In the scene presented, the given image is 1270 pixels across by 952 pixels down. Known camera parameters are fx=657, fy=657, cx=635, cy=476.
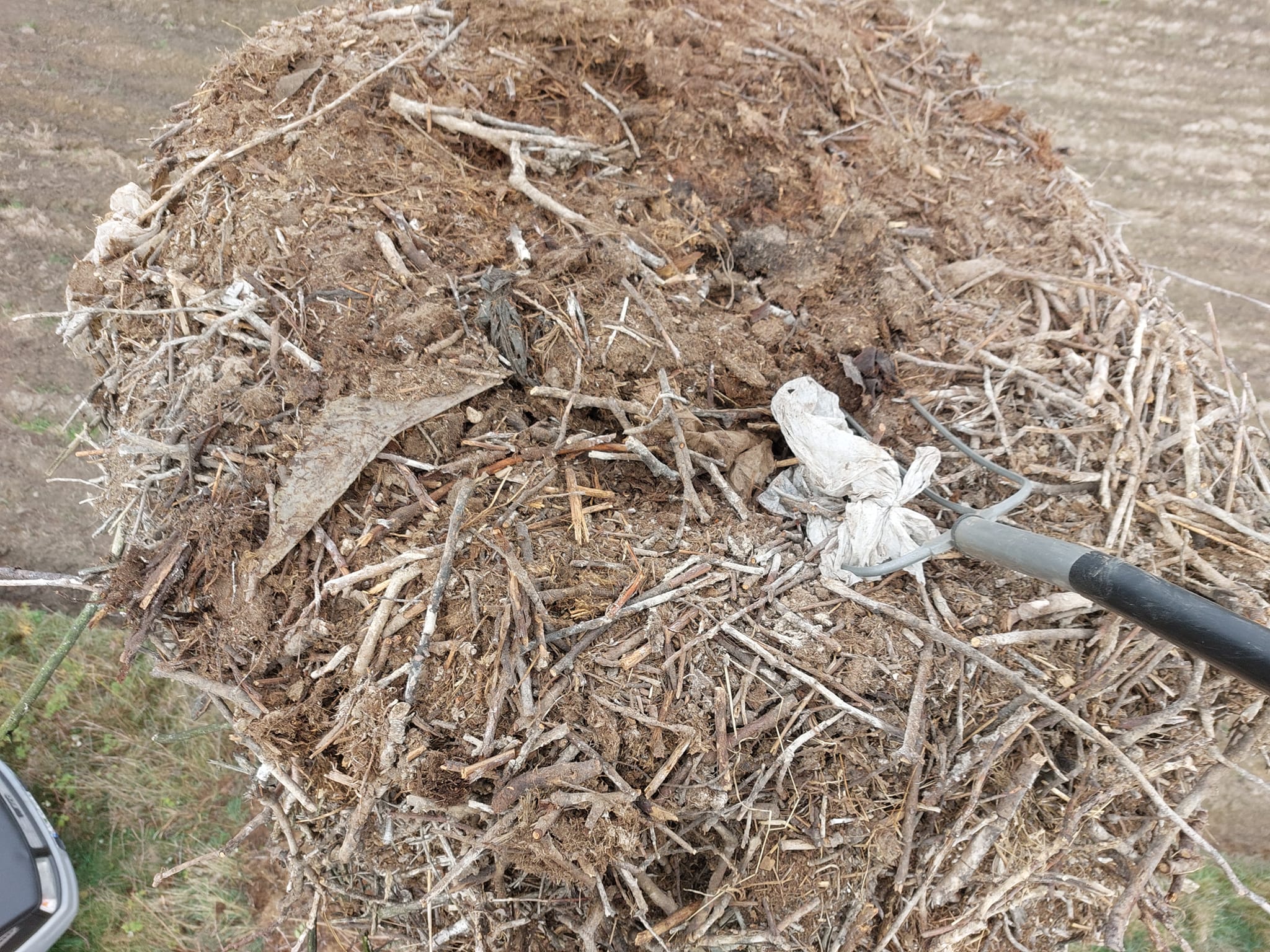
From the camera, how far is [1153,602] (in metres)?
1.36

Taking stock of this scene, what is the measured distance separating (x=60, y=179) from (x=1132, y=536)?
5884 mm

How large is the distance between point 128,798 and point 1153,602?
442 centimetres

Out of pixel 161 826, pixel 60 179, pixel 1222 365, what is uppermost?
pixel 60 179

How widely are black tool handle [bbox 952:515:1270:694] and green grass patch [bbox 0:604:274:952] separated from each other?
11.9 ft

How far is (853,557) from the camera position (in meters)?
2.03

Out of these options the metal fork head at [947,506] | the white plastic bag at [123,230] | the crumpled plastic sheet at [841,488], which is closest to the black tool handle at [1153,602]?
the metal fork head at [947,506]

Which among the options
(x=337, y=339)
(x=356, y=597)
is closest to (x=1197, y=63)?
(x=337, y=339)

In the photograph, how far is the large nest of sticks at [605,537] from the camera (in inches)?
73.6

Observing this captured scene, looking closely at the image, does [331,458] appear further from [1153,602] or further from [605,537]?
[1153,602]

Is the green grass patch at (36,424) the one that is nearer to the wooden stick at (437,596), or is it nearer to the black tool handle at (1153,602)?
the wooden stick at (437,596)

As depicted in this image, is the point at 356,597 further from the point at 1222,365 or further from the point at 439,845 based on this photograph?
the point at 1222,365

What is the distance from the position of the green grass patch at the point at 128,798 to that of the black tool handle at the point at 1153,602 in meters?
3.62

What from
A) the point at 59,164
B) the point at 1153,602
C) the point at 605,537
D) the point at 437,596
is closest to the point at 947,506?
the point at 1153,602

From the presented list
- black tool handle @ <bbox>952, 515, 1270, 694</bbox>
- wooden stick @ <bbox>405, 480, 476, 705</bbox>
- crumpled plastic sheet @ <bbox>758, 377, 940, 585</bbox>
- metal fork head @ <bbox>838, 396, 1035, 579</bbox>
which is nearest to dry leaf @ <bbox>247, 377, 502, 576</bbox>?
wooden stick @ <bbox>405, 480, 476, 705</bbox>
